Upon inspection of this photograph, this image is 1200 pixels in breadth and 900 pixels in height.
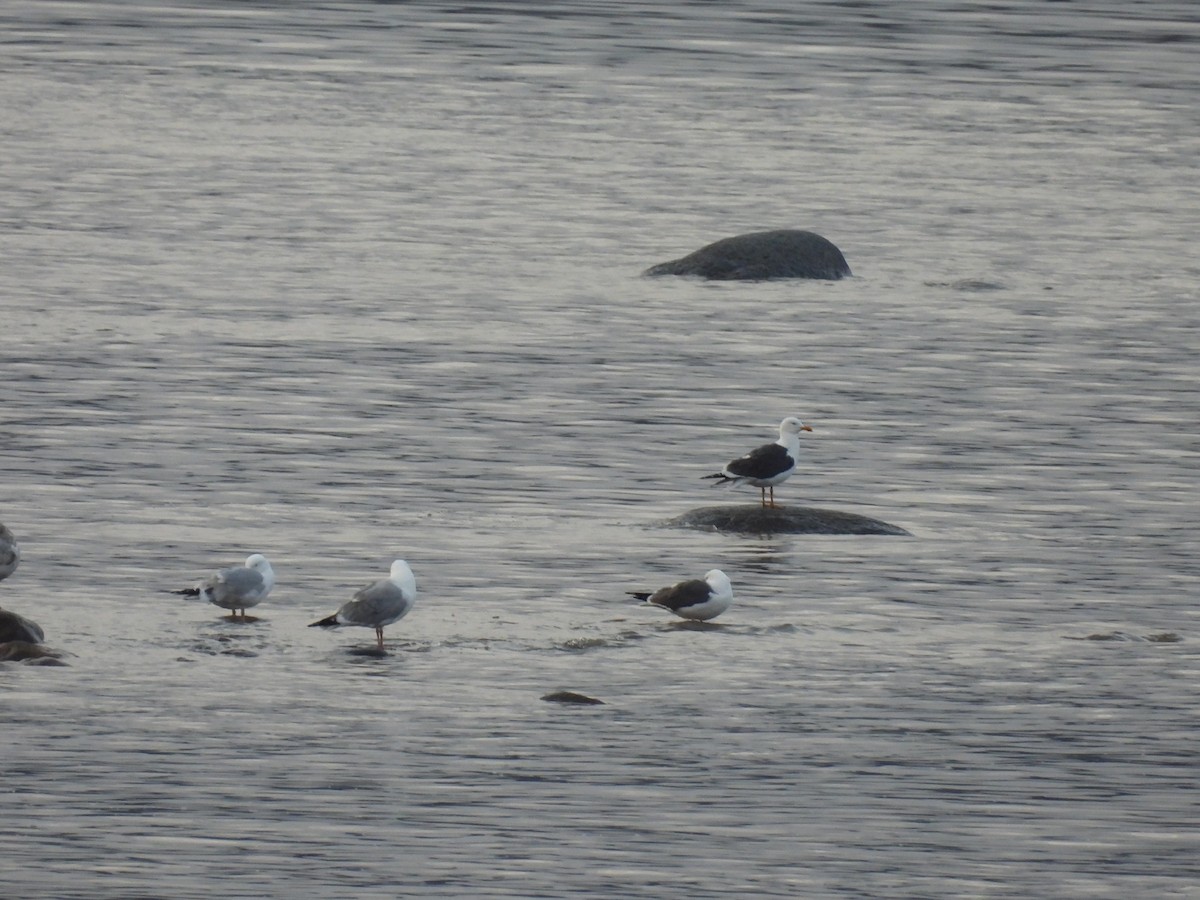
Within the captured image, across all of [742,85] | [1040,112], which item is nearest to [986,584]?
[1040,112]

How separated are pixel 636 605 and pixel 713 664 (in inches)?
64.0

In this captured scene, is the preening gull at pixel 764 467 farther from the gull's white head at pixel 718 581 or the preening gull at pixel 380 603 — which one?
the preening gull at pixel 380 603

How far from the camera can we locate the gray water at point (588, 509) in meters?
13.4

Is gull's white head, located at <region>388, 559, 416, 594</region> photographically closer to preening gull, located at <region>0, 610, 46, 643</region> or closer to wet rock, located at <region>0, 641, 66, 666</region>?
wet rock, located at <region>0, 641, 66, 666</region>

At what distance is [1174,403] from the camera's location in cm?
2627

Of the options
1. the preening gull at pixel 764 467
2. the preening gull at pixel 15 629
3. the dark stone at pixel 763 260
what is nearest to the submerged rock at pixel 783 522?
the preening gull at pixel 764 467

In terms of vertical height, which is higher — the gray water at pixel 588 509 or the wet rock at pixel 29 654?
the wet rock at pixel 29 654

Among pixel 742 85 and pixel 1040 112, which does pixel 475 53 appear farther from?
pixel 1040 112

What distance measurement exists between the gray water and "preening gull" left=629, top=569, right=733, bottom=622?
→ 0.26 meters

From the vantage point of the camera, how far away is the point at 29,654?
1596 cm

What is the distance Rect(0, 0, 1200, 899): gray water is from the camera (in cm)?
1343

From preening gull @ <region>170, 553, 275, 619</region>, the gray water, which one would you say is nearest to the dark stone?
the gray water

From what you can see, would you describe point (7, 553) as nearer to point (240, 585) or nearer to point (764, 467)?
point (240, 585)

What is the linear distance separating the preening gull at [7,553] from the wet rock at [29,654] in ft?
5.41
